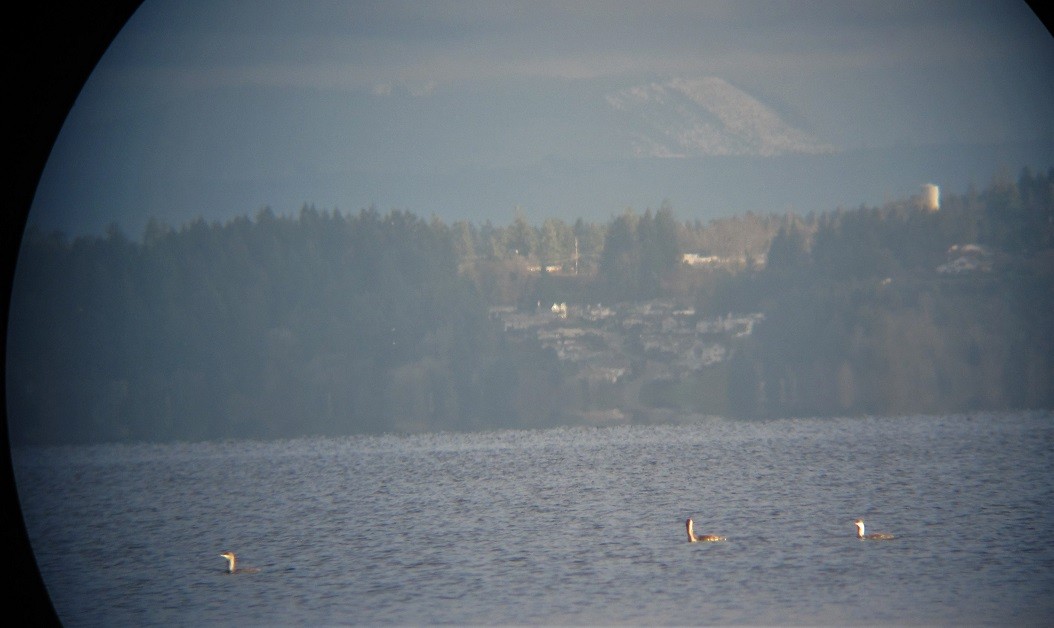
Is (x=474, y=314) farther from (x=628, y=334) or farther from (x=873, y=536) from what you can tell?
(x=873, y=536)

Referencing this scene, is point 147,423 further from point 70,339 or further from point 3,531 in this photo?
point 3,531

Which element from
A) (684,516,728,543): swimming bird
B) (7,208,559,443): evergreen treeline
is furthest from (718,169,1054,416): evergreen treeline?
(684,516,728,543): swimming bird

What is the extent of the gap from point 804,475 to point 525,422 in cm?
5057

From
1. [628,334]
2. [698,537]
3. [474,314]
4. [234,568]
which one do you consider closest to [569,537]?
[698,537]

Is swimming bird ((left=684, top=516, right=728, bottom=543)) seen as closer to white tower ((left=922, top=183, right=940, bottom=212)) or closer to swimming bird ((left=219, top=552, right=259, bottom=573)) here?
swimming bird ((left=219, top=552, right=259, bottom=573))

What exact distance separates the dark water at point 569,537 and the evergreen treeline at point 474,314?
114 feet

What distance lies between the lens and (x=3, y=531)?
1130 cm

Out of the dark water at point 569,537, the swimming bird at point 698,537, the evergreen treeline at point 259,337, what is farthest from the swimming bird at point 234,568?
the evergreen treeline at point 259,337

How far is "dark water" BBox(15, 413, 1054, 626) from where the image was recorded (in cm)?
1944

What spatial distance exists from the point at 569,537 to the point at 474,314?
76394 mm

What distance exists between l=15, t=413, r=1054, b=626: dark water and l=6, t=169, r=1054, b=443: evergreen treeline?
34.8m

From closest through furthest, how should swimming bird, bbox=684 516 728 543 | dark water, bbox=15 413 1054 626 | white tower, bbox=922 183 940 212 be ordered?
1. dark water, bbox=15 413 1054 626
2. swimming bird, bbox=684 516 728 543
3. white tower, bbox=922 183 940 212

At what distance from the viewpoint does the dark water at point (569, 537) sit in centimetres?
1944

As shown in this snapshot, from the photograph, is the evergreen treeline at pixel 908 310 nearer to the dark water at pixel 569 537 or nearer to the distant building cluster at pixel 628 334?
the distant building cluster at pixel 628 334
